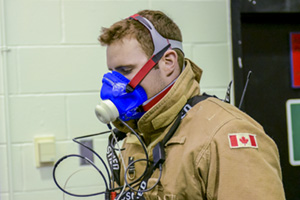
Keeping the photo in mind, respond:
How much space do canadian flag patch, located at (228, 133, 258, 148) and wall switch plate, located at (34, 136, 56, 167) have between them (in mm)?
966

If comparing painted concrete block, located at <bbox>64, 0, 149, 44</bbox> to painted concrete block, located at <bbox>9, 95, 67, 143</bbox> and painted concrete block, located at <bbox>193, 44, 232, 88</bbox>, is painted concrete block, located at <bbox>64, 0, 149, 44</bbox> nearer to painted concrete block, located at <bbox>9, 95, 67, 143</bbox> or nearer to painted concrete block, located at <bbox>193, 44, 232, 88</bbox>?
painted concrete block, located at <bbox>9, 95, 67, 143</bbox>

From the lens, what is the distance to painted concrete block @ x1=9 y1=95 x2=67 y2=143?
1641 millimetres

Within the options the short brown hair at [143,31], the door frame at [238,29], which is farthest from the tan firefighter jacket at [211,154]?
the door frame at [238,29]

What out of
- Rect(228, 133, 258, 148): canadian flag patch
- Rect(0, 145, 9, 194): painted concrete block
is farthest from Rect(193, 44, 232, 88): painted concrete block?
Rect(0, 145, 9, 194): painted concrete block

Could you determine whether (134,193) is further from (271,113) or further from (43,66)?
(271,113)

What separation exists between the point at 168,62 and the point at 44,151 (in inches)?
32.2

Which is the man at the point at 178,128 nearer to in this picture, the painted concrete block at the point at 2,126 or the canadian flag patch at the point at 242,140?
the canadian flag patch at the point at 242,140

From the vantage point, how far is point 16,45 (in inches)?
64.8

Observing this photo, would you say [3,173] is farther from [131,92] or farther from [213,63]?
[213,63]

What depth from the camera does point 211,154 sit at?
951 millimetres

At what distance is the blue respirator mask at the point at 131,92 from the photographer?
1.11m

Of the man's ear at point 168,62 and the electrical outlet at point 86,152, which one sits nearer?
the man's ear at point 168,62

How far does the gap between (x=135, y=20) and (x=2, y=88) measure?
→ 82cm

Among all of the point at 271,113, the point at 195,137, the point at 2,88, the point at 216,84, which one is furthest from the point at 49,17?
the point at 271,113
